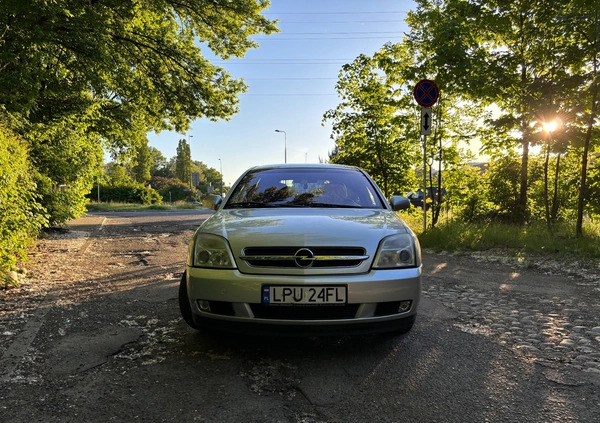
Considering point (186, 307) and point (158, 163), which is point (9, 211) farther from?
point (158, 163)

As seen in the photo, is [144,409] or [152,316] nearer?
[144,409]

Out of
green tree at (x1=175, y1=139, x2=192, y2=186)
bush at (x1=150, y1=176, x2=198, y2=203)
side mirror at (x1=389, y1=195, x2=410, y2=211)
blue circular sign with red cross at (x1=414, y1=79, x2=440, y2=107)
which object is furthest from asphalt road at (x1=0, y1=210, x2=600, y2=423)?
green tree at (x1=175, y1=139, x2=192, y2=186)

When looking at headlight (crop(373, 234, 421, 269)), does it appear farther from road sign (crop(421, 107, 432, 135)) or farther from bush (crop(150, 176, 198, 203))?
bush (crop(150, 176, 198, 203))

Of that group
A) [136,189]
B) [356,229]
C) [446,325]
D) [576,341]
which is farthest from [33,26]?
[136,189]

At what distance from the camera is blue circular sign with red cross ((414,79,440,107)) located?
336 inches

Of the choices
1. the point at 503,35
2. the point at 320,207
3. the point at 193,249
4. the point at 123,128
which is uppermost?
the point at 503,35

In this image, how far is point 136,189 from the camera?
4600cm

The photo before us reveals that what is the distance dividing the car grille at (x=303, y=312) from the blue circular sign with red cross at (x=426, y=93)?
663 centimetres

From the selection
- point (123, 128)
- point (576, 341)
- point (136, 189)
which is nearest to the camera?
point (576, 341)

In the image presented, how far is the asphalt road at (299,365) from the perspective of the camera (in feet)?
7.72

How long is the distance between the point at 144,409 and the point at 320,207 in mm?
2166

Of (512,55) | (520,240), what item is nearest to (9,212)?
(520,240)

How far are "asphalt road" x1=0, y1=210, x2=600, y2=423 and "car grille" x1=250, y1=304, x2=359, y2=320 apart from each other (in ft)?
1.18

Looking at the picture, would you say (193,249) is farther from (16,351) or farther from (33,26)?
(33,26)
